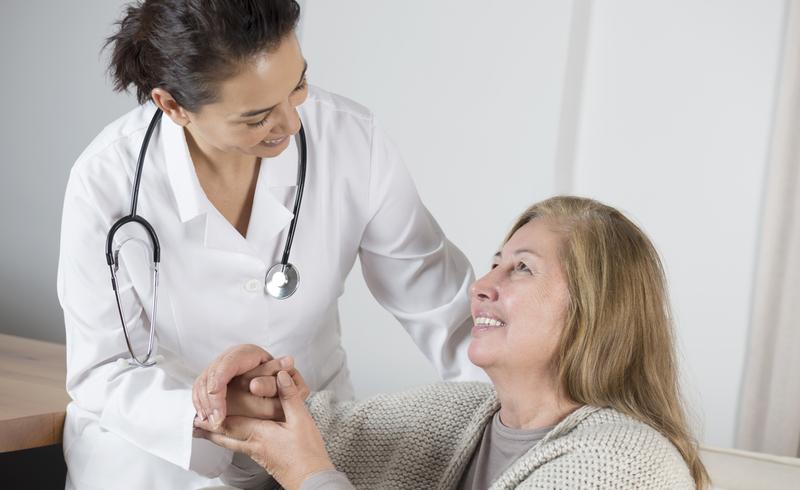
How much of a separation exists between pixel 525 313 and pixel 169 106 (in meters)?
0.60

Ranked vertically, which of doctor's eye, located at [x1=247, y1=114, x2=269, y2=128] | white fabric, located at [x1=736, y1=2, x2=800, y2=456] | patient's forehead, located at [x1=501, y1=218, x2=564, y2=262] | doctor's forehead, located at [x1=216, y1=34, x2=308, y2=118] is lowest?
white fabric, located at [x1=736, y1=2, x2=800, y2=456]

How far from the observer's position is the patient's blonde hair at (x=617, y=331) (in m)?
1.38

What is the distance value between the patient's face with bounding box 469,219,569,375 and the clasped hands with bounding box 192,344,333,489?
0.86 ft

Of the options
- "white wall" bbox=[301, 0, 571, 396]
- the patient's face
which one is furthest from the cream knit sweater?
"white wall" bbox=[301, 0, 571, 396]

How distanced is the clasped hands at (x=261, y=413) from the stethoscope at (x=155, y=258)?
0.17 m

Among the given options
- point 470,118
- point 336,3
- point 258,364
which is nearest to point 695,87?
point 470,118

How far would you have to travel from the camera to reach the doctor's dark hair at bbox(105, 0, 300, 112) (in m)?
1.30

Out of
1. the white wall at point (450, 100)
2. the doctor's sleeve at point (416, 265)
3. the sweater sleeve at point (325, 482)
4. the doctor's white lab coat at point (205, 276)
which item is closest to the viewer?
the sweater sleeve at point (325, 482)

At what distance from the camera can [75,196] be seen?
1.50 m

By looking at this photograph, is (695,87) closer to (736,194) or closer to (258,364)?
(736,194)

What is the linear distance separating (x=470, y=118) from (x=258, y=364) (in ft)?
5.55

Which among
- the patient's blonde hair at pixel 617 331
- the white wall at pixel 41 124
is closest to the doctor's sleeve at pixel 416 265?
the patient's blonde hair at pixel 617 331

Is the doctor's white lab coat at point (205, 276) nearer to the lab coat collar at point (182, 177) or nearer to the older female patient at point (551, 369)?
the lab coat collar at point (182, 177)

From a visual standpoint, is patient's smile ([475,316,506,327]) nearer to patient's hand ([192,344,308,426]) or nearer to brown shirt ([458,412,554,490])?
brown shirt ([458,412,554,490])
